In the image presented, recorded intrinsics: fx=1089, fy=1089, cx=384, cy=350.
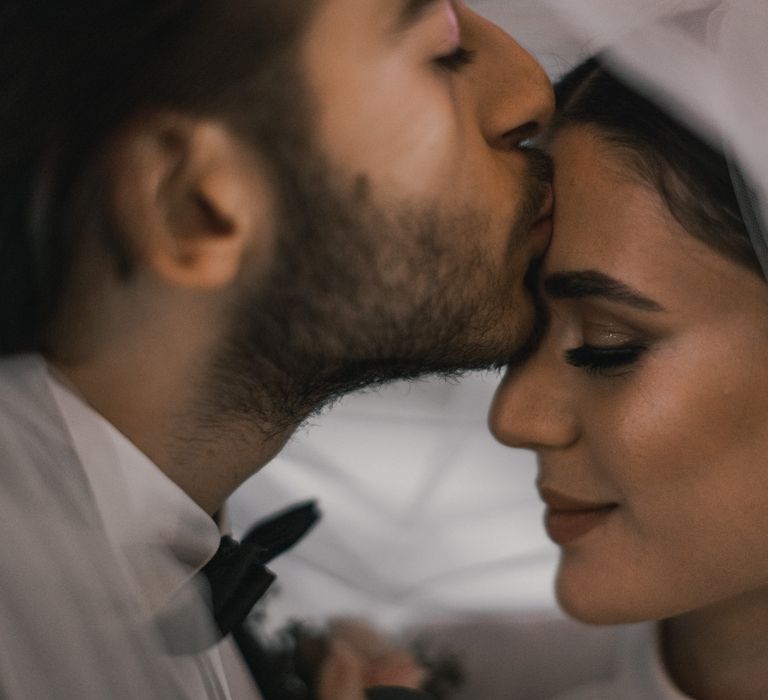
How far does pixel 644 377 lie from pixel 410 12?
558mm

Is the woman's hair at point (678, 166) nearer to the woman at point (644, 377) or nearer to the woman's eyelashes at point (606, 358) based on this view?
the woman at point (644, 377)

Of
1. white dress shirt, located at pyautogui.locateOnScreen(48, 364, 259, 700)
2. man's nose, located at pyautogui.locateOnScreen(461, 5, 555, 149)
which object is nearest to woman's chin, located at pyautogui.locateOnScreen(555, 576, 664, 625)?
white dress shirt, located at pyautogui.locateOnScreen(48, 364, 259, 700)

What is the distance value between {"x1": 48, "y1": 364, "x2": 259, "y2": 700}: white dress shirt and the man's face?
21 cm

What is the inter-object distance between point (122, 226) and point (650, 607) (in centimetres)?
85

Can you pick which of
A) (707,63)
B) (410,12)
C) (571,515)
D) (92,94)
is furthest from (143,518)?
(707,63)

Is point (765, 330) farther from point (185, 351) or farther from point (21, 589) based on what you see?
point (21, 589)

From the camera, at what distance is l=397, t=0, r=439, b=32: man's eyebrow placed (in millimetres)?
1406

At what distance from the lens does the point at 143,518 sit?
4.23 ft

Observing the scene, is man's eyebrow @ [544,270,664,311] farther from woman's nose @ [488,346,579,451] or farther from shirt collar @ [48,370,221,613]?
shirt collar @ [48,370,221,613]

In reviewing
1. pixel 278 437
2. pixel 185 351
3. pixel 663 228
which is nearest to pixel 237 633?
pixel 278 437

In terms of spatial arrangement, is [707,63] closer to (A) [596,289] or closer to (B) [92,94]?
(A) [596,289]

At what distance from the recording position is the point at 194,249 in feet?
4.50

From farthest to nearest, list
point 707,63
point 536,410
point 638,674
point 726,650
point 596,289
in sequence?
point 638,674 < point 726,650 < point 536,410 < point 596,289 < point 707,63

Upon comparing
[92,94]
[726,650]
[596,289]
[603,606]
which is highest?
[92,94]
